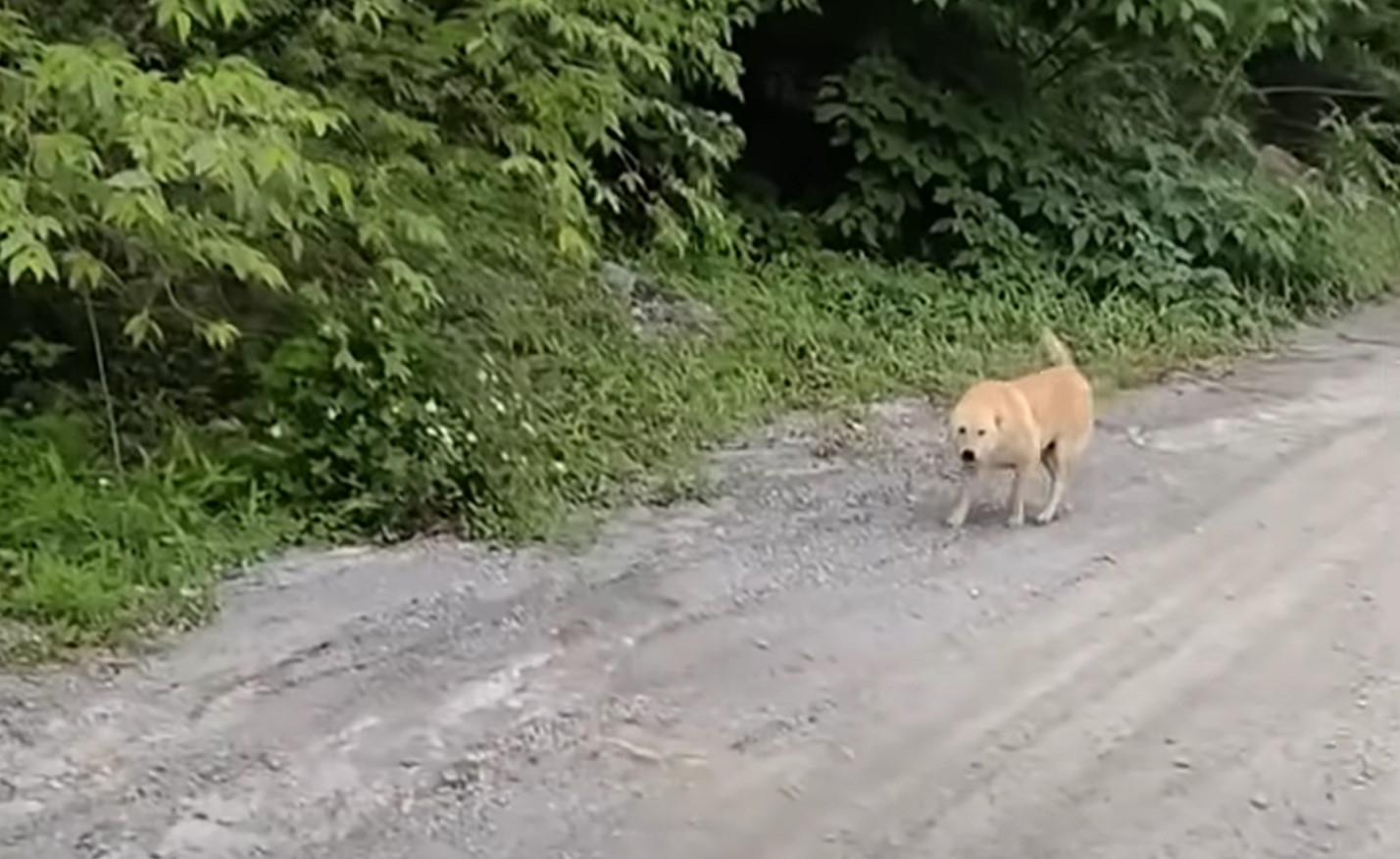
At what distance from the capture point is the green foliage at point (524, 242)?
185 inches

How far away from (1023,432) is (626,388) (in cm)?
139

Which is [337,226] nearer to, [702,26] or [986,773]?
[702,26]

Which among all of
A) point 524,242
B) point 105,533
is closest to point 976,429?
point 524,242

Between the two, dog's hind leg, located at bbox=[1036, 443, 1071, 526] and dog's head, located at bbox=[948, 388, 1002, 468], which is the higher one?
dog's head, located at bbox=[948, 388, 1002, 468]

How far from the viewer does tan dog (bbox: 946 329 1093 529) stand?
543 cm

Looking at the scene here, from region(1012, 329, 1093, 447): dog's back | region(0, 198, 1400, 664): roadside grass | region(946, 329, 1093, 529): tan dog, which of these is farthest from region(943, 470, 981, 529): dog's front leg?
region(0, 198, 1400, 664): roadside grass

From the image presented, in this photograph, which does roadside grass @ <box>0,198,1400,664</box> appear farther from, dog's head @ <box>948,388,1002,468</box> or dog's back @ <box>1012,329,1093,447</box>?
dog's back @ <box>1012,329,1093,447</box>

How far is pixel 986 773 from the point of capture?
13.2 ft

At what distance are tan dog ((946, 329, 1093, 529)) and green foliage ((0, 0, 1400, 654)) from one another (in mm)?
852

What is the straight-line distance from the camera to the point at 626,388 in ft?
21.1

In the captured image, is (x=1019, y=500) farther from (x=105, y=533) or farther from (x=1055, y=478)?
(x=105, y=533)

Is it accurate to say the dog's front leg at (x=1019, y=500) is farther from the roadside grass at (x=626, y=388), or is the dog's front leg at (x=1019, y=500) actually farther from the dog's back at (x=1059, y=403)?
the roadside grass at (x=626, y=388)

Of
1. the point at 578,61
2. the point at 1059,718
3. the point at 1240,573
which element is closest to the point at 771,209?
the point at 578,61

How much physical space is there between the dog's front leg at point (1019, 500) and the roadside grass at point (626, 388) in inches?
32.7
